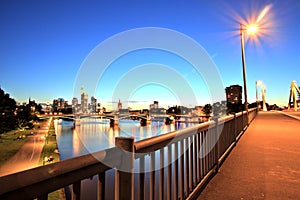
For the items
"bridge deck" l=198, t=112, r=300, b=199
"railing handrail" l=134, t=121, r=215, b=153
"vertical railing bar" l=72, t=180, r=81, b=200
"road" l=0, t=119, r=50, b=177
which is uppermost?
"railing handrail" l=134, t=121, r=215, b=153

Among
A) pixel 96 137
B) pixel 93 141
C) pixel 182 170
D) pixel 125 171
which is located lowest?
pixel 96 137

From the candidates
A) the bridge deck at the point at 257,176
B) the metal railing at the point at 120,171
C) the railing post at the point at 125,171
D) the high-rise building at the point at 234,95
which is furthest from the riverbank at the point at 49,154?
the high-rise building at the point at 234,95

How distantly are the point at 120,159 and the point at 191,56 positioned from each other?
16.0 meters

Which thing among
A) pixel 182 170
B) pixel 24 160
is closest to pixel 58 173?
pixel 182 170

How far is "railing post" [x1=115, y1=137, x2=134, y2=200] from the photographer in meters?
2.11

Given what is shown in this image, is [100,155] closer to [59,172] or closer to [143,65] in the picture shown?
[59,172]

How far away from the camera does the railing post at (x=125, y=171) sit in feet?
6.92

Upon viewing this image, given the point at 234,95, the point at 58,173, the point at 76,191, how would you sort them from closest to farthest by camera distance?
the point at 58,173, the point at 76,191, the point at 234,95

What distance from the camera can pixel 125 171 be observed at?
2141 mm

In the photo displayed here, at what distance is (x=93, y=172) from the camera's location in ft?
5.54

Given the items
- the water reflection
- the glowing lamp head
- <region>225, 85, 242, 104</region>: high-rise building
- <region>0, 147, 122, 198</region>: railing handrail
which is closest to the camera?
<region>0, 147, 122, 198</region>: railing handrail

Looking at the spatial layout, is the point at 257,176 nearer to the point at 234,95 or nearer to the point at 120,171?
the point at 120,171

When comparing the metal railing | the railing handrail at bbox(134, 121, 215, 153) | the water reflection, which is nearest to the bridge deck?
the metal railing

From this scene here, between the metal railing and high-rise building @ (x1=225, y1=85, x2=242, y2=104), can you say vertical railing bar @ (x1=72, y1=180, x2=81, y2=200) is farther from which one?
high-rise building @ (x1=225, y1=85, x2=242, y2=104)
